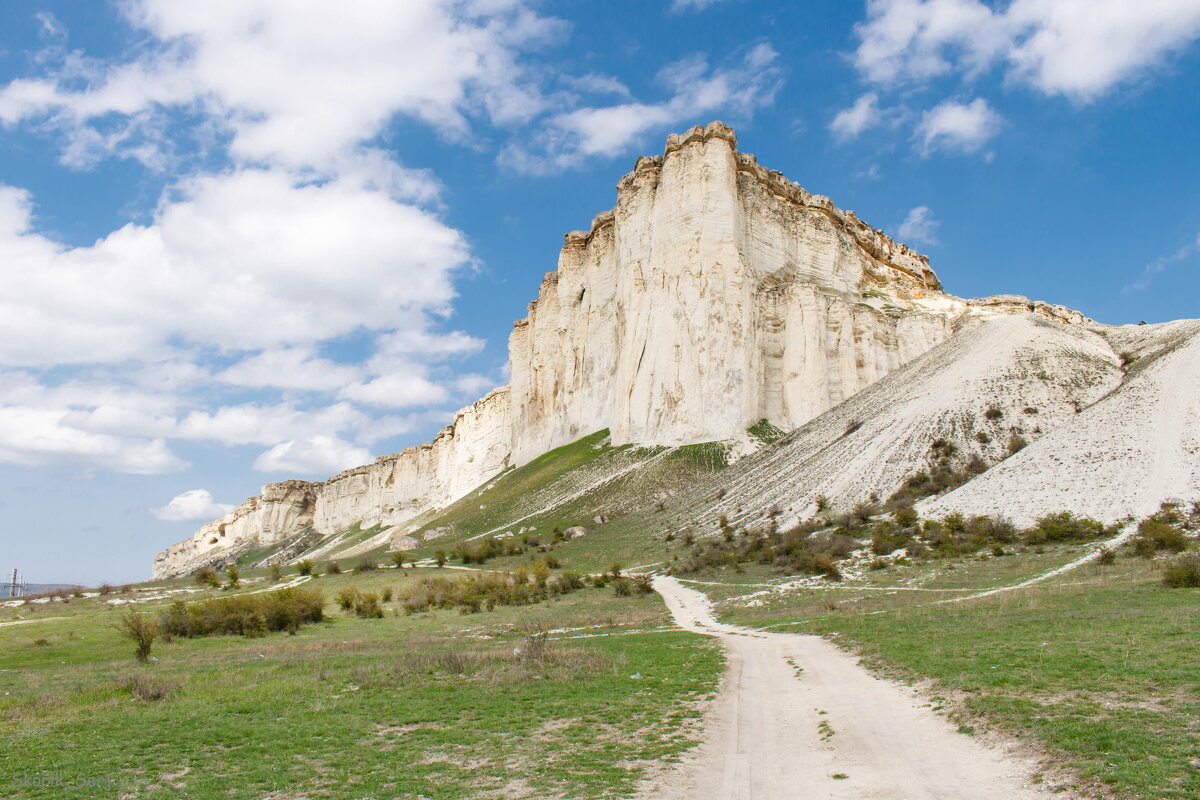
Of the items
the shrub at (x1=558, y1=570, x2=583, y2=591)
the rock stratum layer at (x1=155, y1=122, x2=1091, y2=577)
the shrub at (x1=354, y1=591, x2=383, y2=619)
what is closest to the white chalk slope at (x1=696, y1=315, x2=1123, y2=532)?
the shrub at (x1=558, y1=570, x2=583, y2=591)

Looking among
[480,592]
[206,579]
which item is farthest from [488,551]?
[206,579]

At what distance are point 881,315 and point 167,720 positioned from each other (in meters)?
75.8

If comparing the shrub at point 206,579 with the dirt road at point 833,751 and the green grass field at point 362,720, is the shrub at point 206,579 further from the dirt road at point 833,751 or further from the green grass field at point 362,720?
the dirt road at point 833,751

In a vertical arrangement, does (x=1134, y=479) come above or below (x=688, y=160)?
below

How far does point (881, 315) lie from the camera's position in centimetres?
7700

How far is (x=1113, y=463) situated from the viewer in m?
32.2

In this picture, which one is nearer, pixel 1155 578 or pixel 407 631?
pixel 1155 578

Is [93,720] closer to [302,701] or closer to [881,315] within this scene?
[302,701]

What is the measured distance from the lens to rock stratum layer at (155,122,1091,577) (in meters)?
70.0

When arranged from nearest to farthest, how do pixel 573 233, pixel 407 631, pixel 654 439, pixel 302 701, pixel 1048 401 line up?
pixel 302 701 → pixel 407 631 → pixel 1048 401 → pixel 654 439 → pixel 573 233

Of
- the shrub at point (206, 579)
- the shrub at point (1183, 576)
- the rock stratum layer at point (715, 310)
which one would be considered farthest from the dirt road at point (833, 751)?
the rock stratum layer at point (715, 310)

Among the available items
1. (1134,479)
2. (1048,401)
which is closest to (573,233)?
(1048,401)

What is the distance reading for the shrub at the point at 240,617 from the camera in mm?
25547

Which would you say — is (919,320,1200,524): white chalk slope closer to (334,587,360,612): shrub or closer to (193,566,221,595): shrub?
(334,587,360,612): shrub
